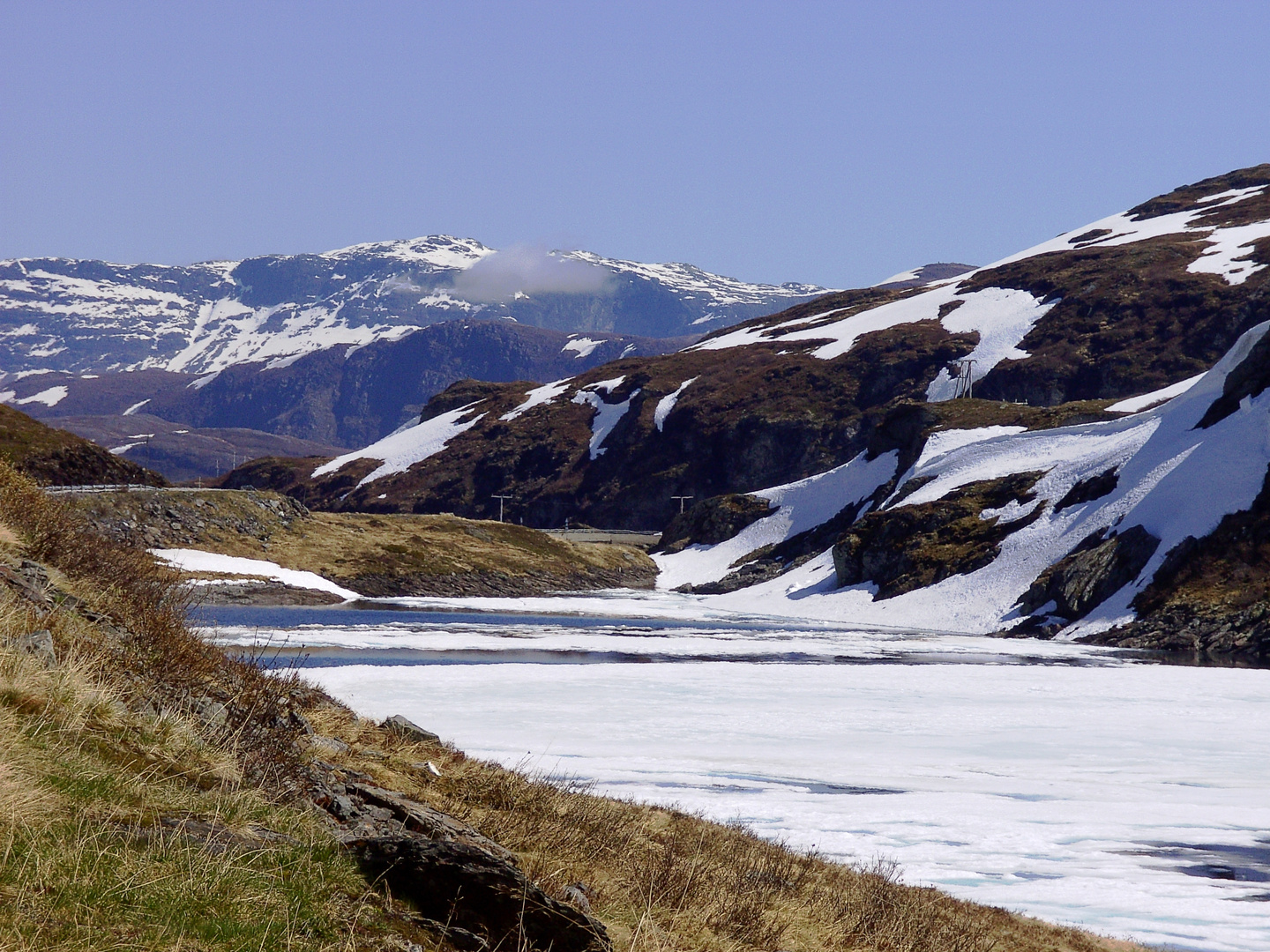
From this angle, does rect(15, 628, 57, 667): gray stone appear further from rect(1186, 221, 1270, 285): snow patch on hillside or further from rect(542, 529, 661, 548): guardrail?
rect(1186, 221, 1270, 285): snow patch on hillside

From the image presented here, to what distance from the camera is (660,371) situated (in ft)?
577

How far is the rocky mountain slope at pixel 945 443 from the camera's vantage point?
219 feet

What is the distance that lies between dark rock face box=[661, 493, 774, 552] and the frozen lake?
64.7m

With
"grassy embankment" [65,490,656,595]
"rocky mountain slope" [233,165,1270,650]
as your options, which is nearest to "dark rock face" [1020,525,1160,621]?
"rocky mountain slope" [233,165,1270,650]

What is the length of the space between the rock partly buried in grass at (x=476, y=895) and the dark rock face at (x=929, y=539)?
72138 millimetres

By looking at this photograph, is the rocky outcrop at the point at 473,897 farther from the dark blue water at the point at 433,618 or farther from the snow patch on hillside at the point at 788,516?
the snow patch on hillside at the point at 788,516

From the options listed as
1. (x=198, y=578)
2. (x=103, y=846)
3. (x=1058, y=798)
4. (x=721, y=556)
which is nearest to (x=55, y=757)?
(x=103, y=846)

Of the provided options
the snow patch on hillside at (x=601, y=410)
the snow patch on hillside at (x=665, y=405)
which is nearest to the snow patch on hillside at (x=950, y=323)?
the snow patch on hillside at (x=665, y=405)

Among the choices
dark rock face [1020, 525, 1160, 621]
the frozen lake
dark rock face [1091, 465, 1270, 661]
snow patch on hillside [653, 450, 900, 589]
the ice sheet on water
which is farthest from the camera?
snow patch on hillside [653, 450, 900, 589]

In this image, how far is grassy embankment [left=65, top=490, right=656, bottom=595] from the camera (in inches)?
2977

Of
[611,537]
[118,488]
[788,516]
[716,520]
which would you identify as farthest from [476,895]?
[611,537]

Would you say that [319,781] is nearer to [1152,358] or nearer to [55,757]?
[55,757]

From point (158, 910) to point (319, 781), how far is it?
372 cm

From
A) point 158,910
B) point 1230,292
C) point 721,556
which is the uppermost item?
point 1230,292
